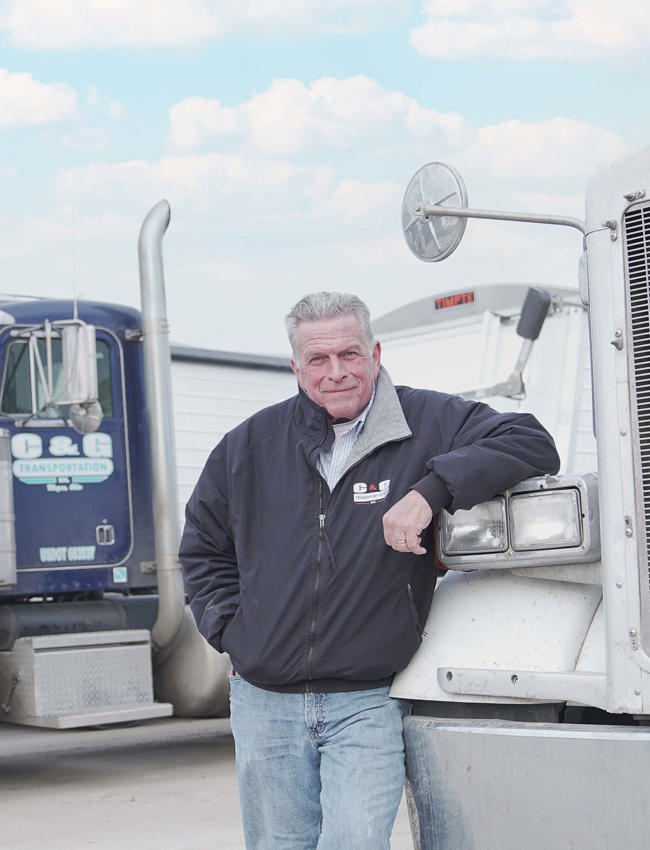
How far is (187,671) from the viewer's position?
25.3 ft

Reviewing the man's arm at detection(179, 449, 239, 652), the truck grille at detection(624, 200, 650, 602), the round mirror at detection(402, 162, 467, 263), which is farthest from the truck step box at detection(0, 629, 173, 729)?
the truck grille at detection(624, 200, 650, 602)

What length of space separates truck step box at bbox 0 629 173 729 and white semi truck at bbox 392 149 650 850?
14.3ft

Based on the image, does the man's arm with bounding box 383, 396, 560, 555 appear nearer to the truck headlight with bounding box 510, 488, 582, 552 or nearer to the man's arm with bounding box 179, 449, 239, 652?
the truck headlight with bounding box 510, 488, 582, 552

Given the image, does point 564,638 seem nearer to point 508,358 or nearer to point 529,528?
point 529,528

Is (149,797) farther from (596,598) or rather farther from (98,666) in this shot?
(596,598)

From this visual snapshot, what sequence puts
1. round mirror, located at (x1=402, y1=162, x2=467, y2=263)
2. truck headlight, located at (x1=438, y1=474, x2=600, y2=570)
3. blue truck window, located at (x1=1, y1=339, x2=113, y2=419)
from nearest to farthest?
truck headlight, located at (x1=438, y1=474, x2=600, y2=570) → round mirror, located at (x1=402, y1=162, x2=467, y2=263) → blue truck window, located at (x1=1, y1=339, x2=113, y2=419)

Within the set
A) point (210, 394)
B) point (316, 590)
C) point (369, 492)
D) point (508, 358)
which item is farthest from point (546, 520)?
point (210, 394)

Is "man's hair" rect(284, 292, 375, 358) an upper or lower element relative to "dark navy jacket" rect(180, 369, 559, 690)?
upper

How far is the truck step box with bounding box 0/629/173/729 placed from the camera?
714cm

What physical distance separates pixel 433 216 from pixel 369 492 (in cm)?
87

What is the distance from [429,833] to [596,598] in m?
0.65

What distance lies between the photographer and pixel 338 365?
3227 mm

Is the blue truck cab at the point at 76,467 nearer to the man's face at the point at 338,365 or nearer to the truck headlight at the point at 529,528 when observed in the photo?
the man's face at the point at 338,365

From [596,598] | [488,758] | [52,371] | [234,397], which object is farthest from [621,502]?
[234,397]
